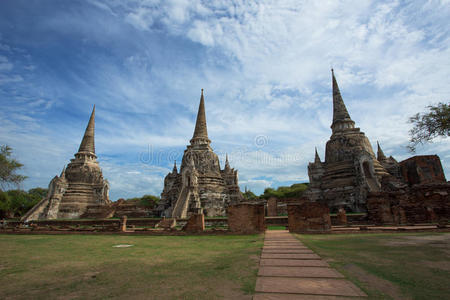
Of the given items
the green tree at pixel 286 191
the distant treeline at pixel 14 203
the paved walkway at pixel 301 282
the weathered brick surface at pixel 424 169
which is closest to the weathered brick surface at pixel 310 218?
the paved walkway at pixel 301 282

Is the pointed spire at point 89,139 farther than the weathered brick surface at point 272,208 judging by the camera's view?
Yes

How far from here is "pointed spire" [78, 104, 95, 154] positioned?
39.9 m

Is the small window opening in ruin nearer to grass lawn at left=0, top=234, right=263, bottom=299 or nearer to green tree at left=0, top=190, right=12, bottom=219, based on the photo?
grass lawn at left=0, top=234, right=263, bottom=299

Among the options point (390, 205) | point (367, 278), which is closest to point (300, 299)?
point (367, 278)

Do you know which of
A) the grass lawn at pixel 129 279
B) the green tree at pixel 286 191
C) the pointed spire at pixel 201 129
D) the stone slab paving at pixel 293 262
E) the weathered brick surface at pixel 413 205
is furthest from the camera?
the green tree at pixel 286 191

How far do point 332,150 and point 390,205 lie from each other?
1734 centimetres

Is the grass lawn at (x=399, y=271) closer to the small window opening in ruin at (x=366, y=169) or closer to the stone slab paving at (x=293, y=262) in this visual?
the stone slab paving at (x=293, y=262)

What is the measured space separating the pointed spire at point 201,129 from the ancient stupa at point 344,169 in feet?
51.0

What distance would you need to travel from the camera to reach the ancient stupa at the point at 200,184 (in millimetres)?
26969

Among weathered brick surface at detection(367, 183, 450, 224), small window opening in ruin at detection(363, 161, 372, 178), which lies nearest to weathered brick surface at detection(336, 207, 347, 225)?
weathered brick surface at detection(367, 183, 450, 224)

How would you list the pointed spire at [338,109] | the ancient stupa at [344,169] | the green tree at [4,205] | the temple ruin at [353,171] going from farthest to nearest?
the pointed spire at [338,109]
the green tree at [4,205]
the ancient stupa at [344,169]
the temple ruin at [353,171]

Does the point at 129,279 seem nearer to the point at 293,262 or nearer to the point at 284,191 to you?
the point at 293,262

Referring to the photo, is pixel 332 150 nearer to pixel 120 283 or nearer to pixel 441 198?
pixel 441 198

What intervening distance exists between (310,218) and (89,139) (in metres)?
40.0
